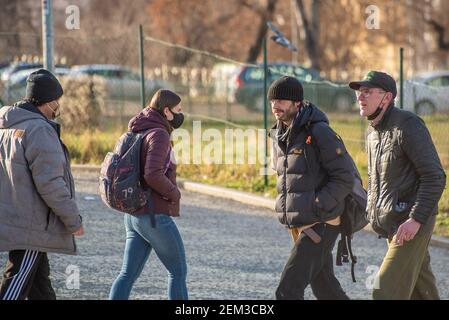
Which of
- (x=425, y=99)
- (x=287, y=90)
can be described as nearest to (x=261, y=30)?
(x=425, y=99)

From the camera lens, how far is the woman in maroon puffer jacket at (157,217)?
657 cm

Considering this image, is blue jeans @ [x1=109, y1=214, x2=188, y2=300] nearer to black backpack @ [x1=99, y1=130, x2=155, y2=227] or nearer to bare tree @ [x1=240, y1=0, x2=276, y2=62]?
black backpack @ [x1=99, y1=130, x2=155, y2=227]

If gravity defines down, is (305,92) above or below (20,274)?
above

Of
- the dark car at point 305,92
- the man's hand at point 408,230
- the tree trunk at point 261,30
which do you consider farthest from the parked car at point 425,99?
the tree trunk at point 261,30

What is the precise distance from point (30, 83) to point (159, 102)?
89 cm

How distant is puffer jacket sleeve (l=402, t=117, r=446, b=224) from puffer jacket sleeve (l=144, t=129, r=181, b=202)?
154cm

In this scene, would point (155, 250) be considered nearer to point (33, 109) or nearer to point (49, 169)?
point (49, 169)

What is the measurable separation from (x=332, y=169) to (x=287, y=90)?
0.58 metres

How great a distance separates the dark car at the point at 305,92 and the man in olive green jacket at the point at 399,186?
10.6 meters

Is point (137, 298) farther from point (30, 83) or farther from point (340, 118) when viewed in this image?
point (340, 118)

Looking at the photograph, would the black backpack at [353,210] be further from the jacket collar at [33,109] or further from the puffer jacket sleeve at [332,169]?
the jacket collar at [33,109]

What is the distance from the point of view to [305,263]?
6.32m

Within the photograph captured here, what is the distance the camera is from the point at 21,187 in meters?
6.15
